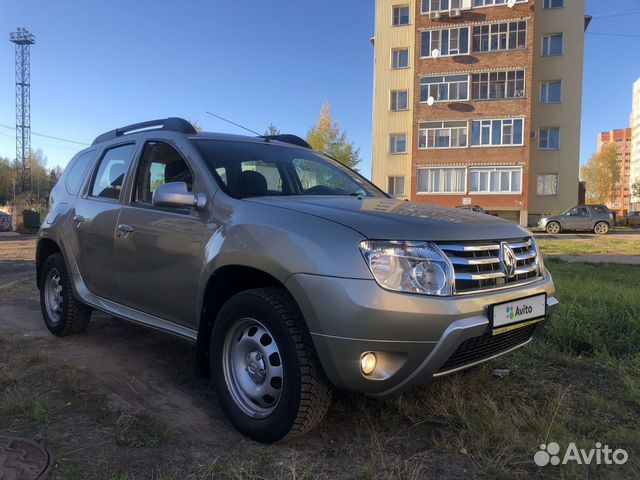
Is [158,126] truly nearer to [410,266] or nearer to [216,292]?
[216,292]

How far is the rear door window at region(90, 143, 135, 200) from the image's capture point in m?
4.11

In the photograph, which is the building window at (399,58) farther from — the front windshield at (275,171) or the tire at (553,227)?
the front windshield at (275,171)

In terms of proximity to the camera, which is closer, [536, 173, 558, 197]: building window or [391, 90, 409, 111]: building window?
[536, 173, 558, 197]: building window

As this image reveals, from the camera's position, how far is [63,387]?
11.5 feet

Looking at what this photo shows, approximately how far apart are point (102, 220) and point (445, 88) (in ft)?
107

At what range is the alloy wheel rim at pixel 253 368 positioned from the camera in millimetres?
2732

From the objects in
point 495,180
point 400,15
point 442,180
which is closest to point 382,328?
point 495,180

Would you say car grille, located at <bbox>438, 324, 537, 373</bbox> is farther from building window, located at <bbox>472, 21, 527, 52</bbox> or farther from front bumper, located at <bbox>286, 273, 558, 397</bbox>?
building window, located at <bbox>472, 21, 527, 52</bbox>

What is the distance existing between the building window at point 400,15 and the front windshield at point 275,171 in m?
34.5

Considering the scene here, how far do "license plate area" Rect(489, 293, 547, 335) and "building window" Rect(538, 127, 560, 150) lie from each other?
34178mm

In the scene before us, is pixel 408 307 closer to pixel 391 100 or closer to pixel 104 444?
pixel 104 444

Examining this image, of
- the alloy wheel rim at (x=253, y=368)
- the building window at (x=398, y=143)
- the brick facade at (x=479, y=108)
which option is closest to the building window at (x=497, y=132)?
the brick facade at (x=479, y=108)

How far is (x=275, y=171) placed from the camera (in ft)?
12.3

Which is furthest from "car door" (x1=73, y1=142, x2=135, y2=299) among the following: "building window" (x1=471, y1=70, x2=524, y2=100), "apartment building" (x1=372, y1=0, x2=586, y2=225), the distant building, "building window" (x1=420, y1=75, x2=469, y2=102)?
the distant building
